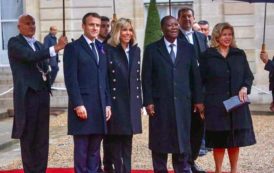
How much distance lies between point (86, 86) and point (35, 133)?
0.91 metres

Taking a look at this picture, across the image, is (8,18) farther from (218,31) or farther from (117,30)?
(218,31)

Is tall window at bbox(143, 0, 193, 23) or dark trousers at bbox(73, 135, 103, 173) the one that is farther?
tall window at bbox(143, 0, 193, 23)

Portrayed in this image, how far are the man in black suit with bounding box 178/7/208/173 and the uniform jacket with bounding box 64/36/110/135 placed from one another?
1255 mm

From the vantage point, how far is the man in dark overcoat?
7.29 metres

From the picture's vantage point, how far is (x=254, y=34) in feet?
57.8

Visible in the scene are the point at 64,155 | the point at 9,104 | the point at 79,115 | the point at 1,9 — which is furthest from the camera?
the point at 1,9

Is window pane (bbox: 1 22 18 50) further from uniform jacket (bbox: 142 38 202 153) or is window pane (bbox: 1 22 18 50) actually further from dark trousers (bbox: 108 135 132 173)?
uniform jacket (bbox: 142 38 202 153)

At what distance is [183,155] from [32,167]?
160cm

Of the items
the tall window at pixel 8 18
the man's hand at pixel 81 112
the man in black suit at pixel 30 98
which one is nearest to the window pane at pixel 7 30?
the tall window at pixel 8 18

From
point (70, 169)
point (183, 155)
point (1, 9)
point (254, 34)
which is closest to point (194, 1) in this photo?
point (254, 34)

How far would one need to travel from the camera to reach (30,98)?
24.9 feet

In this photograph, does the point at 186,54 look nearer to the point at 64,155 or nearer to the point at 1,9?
the point at 64,155

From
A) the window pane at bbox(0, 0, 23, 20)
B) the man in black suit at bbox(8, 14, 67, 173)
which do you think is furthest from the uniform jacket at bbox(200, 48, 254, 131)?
the window pane at bbox(0, 0, 23, 20)

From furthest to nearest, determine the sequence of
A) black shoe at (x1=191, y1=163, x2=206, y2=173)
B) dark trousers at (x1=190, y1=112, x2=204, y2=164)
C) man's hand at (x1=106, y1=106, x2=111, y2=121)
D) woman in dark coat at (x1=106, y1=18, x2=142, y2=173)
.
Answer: black shoe at (x1=191, y1=163, x2=206, y2=173) < dark trousers at (x1=190, y1=112, x2=204, y2=164) < woman in dark coat at (x1=106, y1=18, x2=142, y2=173) < man's hand at (x1=106, y1=106, x2=111, y2=121)
